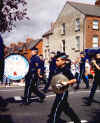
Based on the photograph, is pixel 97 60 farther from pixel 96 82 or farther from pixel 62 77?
pixel 62 77

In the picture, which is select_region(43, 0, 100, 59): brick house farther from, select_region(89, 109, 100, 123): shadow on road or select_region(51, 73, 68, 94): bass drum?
select_region(51, 73, 68, 94): bass drum

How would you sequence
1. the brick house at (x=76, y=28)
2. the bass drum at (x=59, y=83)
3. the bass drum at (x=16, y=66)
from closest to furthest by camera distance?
the bass drum at (x=59, y=83), the bass drum at (x=16, y=66), the brick house at (x=76, y=28)

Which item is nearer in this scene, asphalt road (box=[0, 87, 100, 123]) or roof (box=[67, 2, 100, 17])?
asphalt road (box=[0, 87, 100, 123])

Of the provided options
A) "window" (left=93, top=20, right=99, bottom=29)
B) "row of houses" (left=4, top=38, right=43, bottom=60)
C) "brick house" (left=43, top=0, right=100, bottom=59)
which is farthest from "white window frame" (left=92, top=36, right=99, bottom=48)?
"row of houses" (left=4, top=38, right=43, bottom=60)

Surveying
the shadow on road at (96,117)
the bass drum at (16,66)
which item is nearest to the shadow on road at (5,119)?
the bass drum at (16,66)

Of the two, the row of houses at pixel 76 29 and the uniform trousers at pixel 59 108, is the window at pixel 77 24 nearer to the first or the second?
the row of houses at pixel 76 29

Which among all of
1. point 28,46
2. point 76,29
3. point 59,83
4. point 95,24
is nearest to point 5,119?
point 59,83

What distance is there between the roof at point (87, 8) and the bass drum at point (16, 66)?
95.7ft

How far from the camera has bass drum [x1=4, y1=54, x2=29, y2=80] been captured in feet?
26.1

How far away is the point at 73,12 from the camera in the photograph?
38.5 metres

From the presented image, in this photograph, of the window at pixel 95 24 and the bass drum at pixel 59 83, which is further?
the window at pixel 95 24

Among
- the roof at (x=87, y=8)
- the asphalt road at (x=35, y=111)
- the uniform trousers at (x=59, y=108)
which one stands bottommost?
the asphalt road at (x=35, y=111)

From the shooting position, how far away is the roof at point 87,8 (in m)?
36.8

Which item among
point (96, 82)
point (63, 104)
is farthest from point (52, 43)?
point (63, 104)
